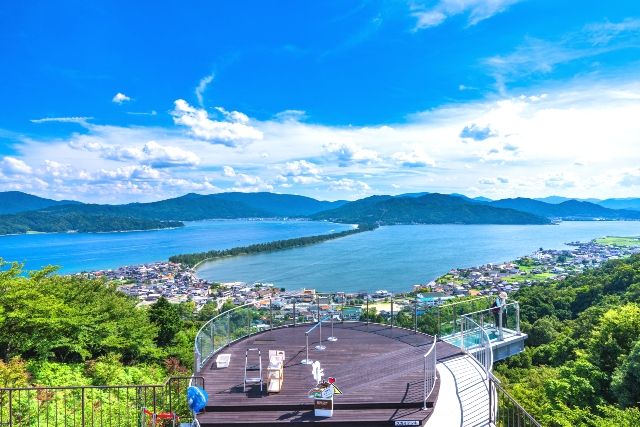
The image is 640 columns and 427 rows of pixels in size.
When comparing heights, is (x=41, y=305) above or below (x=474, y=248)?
above

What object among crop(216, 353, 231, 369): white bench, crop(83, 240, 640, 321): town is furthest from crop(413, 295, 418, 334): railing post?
crop(83, 240, 640, 321): town

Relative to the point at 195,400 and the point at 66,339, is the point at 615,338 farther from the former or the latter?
the point at 66,339

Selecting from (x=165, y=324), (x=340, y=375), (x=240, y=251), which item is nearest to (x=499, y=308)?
(x=340, y=375)

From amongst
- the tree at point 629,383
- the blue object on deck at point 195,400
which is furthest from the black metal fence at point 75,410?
the tree at point 629,383

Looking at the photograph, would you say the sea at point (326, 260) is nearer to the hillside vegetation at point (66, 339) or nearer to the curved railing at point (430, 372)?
the hillside vegetation at point (66, 339)

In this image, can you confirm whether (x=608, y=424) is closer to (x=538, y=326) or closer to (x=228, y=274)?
(x=538, y=326)

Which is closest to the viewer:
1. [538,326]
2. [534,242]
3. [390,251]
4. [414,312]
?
[414,312]

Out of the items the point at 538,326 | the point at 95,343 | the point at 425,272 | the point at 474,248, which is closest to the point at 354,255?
the point at 425,272
